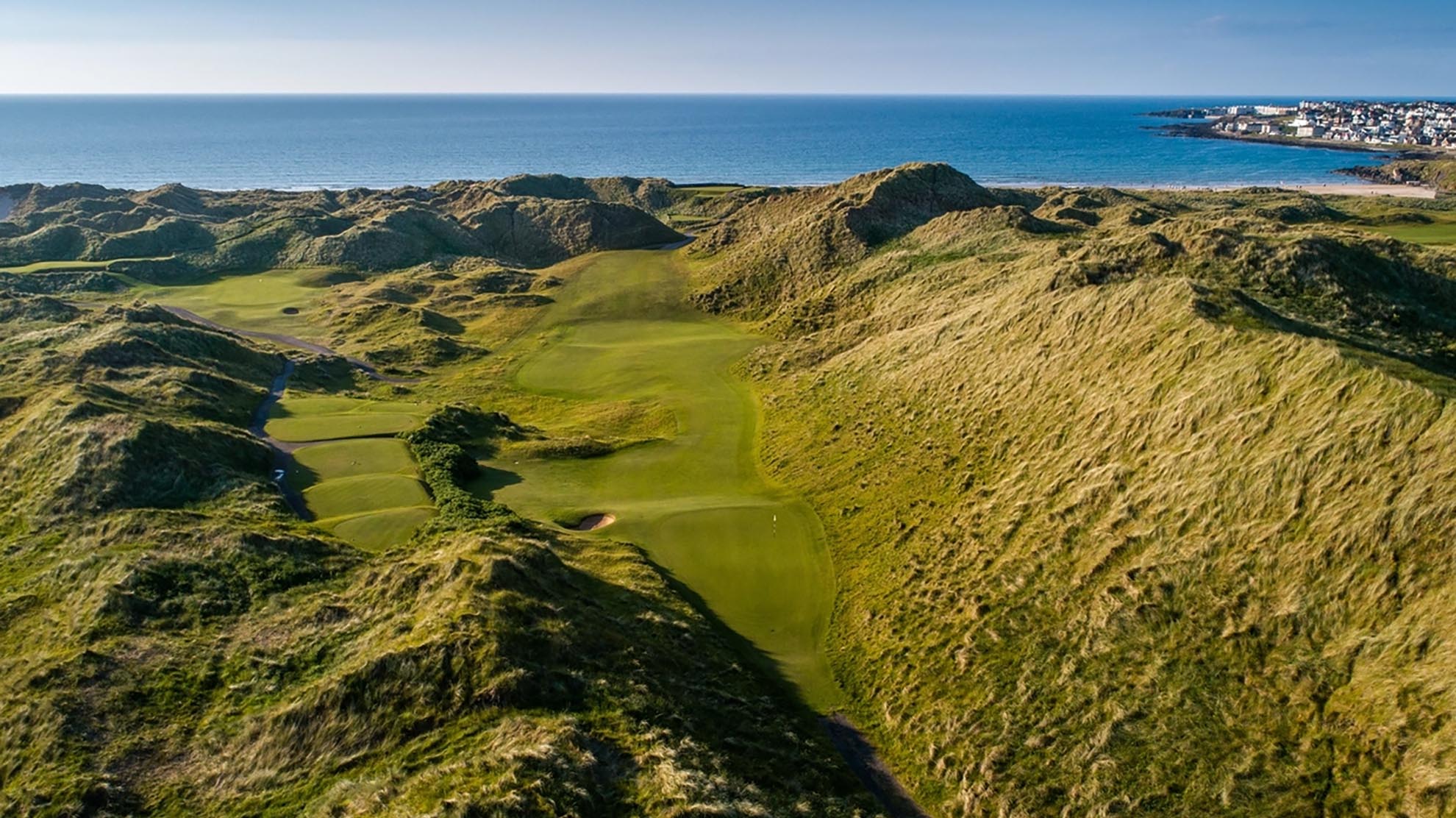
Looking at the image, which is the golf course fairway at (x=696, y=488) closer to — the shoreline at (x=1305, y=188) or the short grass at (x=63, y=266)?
the short grass at (x=63, y=266)

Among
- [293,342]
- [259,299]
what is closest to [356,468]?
[293,342]

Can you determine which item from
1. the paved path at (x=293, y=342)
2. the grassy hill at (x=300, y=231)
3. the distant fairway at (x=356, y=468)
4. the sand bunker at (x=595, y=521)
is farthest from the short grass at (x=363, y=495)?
the grassy hill at (x=300, y=231)

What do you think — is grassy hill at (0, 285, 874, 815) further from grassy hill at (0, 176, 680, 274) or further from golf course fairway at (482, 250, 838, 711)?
grassy hill at (0, 176, 680, 274)

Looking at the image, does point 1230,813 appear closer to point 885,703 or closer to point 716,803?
point 885,703

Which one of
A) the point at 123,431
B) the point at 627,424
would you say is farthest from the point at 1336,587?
the point at 123,431

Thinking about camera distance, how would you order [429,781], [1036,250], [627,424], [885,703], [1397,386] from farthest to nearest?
[1036,250]
[627,424]
[885,703]
[1397,386]
[429,781]

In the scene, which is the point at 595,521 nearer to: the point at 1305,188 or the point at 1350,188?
the point at 1305,188
